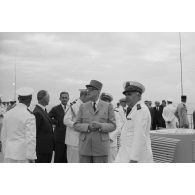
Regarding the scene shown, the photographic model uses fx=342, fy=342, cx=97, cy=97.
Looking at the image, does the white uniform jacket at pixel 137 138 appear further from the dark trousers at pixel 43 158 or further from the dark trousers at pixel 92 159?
the dark trousers at pixel 43 158

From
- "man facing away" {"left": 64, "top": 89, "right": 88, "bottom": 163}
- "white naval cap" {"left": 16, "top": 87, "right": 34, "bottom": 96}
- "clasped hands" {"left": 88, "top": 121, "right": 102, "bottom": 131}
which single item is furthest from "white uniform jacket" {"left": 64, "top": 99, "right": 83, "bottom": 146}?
"white naval cap" {"left": 16, "top": 87, "right": 34, "bottom": 96}

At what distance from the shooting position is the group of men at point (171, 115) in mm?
8797

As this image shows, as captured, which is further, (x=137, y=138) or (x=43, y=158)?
(x=43, y=158)

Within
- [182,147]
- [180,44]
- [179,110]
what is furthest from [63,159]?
[179,110]

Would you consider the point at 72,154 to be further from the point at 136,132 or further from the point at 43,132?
the point at 136,132

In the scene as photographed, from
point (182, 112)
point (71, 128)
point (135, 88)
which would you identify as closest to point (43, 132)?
point (71, 128)

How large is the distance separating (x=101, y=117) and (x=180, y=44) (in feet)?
13.2

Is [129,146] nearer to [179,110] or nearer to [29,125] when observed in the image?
[29,125]

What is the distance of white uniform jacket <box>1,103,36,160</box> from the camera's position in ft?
11.8

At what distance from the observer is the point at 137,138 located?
3.13m

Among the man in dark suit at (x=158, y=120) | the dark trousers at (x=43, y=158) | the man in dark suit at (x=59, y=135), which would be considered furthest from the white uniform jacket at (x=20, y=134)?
the man in dark suit at (x=158, y=120)

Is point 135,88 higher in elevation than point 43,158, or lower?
higher

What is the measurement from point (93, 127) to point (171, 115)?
20.9 feet

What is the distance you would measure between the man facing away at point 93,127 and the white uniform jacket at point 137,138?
2.42 feet
